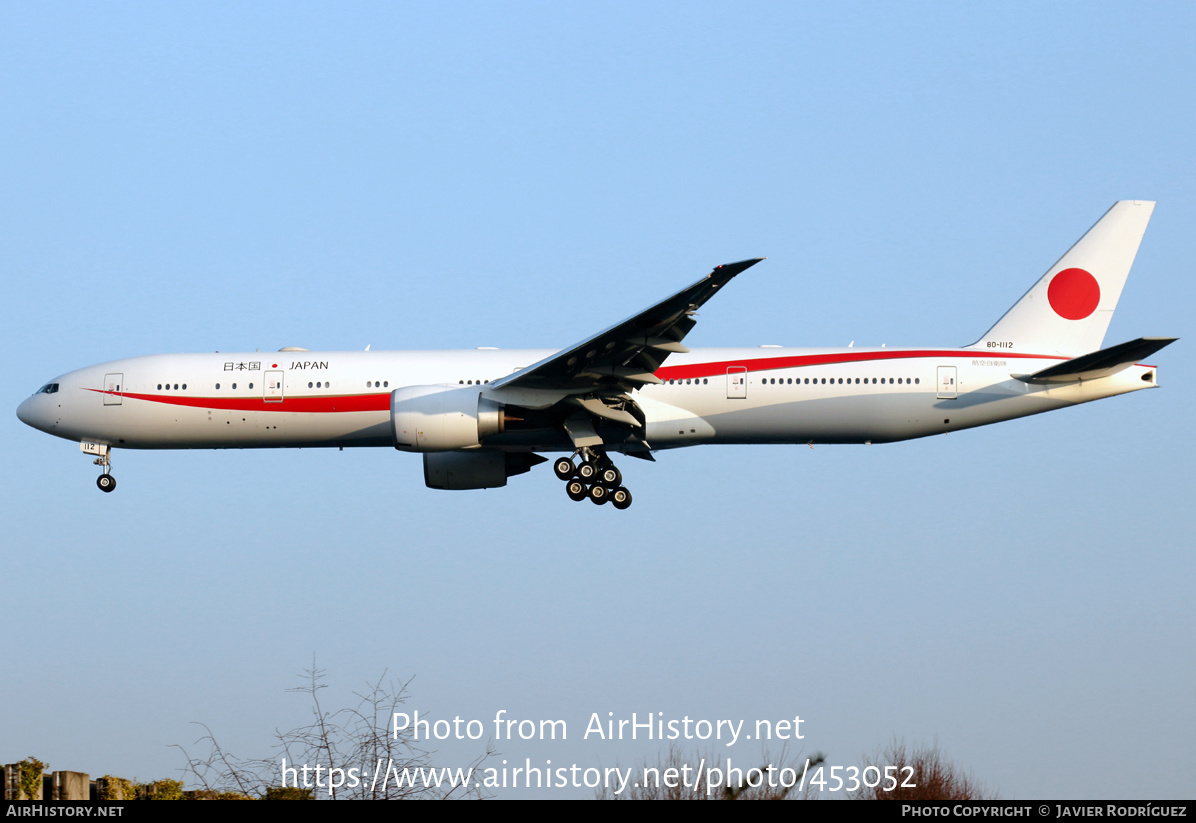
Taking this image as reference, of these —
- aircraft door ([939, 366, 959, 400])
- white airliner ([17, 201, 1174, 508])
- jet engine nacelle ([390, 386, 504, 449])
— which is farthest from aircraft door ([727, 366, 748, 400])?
jet engine nacelle ([390, 386, 504, 449])

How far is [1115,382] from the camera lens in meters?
28.6

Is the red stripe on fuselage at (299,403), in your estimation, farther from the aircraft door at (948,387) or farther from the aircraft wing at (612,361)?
the aircraft door at (948,387)

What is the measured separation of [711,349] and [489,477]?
5782 mm

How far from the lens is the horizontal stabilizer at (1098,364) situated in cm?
2703

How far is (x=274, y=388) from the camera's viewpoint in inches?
1164

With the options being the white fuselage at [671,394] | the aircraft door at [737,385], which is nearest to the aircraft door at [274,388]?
the white fuselage at [671,394]

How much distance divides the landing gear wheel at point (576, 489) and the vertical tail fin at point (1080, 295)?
9176 mm

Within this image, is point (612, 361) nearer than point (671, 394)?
Yes

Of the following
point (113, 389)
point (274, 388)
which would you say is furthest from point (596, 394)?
point (113, 389)

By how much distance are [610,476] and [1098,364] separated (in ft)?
33.5

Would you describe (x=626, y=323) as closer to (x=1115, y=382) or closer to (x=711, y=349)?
(x=711, y=349)

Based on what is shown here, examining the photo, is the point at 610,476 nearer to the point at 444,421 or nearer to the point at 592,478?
the point at 592,478
